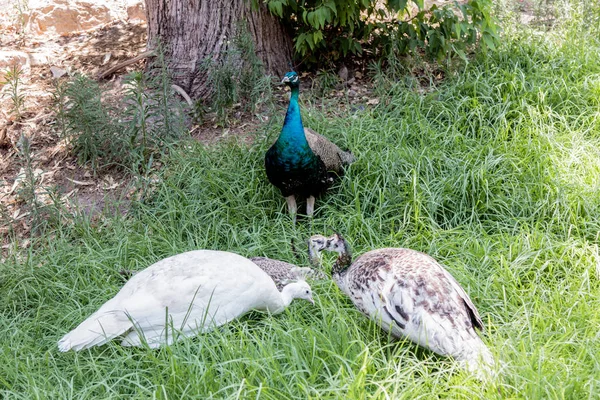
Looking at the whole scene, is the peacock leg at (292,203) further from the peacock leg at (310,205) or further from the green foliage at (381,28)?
the green foliage at (381,28)

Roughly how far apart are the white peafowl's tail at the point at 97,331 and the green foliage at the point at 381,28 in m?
2.77

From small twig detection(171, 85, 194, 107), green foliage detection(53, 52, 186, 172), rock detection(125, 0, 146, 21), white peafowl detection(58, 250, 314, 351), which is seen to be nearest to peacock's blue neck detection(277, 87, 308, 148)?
green foliage detection(53, 52, 186, 172)

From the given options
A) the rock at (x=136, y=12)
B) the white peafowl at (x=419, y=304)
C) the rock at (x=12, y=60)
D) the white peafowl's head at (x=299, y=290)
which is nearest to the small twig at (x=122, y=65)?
the rock at (x=12, y=60)

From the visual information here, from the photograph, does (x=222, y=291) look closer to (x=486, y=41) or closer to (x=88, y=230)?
(x=88, y=230)

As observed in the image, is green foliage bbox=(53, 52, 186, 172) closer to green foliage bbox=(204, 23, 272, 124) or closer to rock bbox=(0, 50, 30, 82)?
green foliage bbox=(204, 23, 272, 124)

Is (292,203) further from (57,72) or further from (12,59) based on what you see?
(12,59)

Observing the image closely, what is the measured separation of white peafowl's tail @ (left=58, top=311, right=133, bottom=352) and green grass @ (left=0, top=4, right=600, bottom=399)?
0.29 feet

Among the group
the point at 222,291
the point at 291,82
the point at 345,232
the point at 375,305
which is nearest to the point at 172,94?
the point at 291,82

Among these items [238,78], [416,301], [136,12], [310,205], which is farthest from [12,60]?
[416,301]

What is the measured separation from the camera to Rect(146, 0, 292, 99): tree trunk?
5.80m

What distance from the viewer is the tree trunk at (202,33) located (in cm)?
580

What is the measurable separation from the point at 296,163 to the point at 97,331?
6.08 feet

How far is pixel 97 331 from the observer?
3244mm

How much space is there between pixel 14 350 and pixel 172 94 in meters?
2.59
